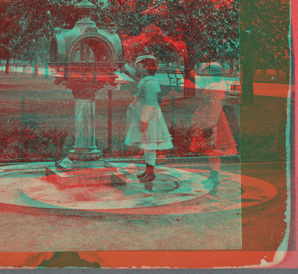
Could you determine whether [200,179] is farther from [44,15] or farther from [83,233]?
[44,15]

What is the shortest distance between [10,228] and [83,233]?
517 millimetres

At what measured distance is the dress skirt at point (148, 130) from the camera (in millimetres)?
3385

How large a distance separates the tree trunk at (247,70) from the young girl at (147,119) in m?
0.89

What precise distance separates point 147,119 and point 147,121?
21 millimetres

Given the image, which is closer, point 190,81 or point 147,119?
point 147,119

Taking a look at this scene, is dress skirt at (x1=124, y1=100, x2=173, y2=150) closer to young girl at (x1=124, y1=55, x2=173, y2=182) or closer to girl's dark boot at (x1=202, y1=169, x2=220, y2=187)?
young girl at (x1=124, y1=55, x2=173, y2=182)

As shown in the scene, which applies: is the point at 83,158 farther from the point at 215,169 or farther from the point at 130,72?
the point at 215,169

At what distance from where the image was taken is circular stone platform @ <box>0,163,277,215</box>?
2637 mm

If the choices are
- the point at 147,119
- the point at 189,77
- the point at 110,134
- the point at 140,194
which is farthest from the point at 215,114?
the point at 110,134

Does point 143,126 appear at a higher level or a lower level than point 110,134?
higher

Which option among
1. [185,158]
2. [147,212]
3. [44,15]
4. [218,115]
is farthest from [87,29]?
[185,158]

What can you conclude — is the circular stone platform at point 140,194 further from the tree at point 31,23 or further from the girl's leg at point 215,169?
the tree at point 31,23

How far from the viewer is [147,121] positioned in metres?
3.42

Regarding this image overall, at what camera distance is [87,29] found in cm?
306
